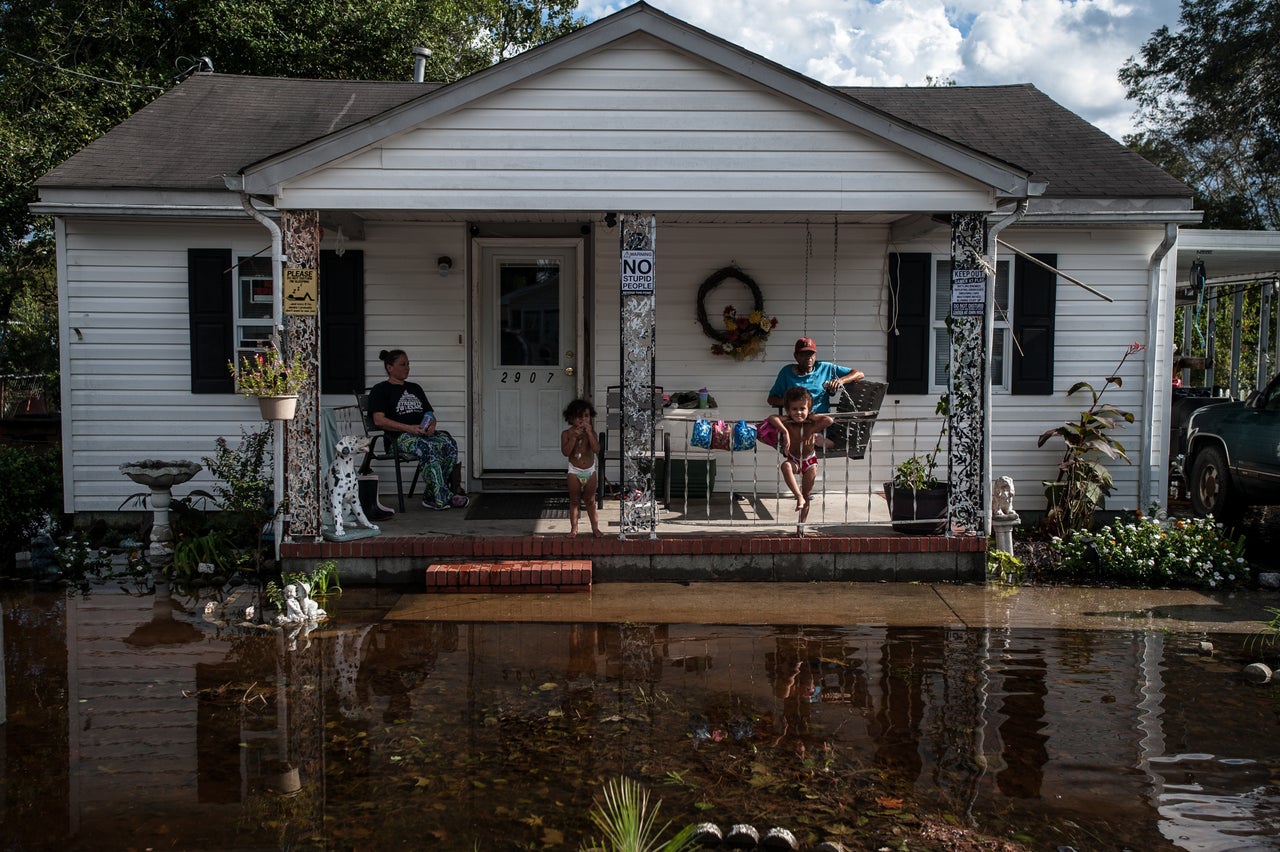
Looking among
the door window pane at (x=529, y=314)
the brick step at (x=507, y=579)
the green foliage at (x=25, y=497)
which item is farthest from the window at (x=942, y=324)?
the green foliage at (x=25, y=497)

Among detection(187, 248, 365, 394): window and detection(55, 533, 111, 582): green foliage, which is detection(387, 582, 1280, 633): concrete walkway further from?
detection(187, 248, 365, 394): window

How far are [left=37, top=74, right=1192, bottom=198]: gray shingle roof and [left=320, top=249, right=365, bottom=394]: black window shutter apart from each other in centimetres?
117

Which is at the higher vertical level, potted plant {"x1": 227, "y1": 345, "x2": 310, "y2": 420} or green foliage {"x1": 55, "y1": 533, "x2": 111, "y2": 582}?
potted plant {"x1": 227, "y1": 345, "x2": 310, "y2": 420}

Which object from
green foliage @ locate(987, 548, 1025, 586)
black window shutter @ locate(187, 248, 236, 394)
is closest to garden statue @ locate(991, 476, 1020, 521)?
green foliage @ locate(987, 548, 1025, 586)

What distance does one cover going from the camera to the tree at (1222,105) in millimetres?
22203

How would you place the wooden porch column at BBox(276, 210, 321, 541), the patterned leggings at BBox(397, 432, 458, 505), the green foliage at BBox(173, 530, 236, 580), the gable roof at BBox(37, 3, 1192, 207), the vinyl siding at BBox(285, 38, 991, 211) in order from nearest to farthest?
1. the gable roof at BBox(37, 3, 1192, 207)
2. the vinyl siding at BBox(285, 38, 991, 211)
3. the wooden porch column at BBox(276, 210, 321, 541)
4. the green foliage at BBox(173, 530, 236, 580)
5. the patterned leggings at BBox(397, 432, 458, 505)

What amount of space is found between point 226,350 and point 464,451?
7.48 ft

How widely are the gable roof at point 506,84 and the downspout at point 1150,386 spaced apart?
2.34ft

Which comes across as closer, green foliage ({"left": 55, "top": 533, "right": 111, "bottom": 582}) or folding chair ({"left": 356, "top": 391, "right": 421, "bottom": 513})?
green foliage ({"left": 55, "top": 533, "right": 111, "bottom": 582})

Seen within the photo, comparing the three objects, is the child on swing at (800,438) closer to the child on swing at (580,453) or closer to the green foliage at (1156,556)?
the child on swing at (580,453)

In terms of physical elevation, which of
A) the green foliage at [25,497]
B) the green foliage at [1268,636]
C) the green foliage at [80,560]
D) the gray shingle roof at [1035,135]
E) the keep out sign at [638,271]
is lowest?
the green foliage at [1268,636]

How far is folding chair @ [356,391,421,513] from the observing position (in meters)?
9.21

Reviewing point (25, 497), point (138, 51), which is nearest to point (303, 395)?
point (25, 497)

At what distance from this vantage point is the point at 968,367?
7.90 meters
